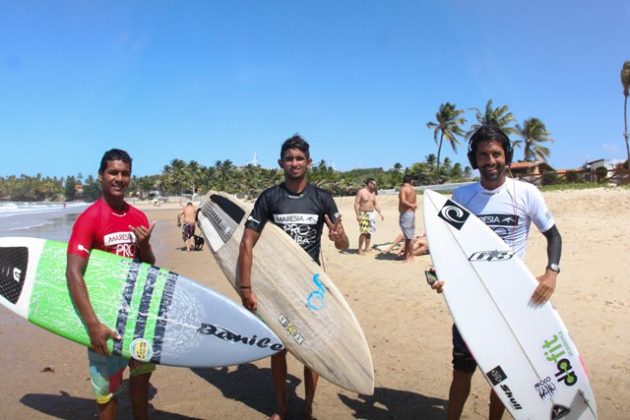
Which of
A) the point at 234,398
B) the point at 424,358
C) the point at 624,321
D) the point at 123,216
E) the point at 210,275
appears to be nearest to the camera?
the point at 123,216

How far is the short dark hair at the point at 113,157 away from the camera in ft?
8.23

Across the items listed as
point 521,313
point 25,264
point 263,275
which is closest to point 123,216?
point 25,264

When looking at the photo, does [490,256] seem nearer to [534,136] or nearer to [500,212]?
[500,212]

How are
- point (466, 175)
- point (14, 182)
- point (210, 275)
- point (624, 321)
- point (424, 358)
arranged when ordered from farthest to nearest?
point (14, 182) < point (466, 175) < point (210, 275) < point (624, 321) < point (424, 358)

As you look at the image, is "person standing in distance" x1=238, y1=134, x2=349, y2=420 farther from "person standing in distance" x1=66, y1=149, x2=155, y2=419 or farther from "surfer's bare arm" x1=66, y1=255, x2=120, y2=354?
"surfer's bare arm" x1=66, y1=255, x2=120, y2=354

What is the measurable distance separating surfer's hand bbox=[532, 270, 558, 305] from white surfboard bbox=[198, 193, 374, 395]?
106 centimetres

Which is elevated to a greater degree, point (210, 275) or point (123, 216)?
point (123, 216)

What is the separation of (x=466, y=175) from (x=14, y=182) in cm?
14385

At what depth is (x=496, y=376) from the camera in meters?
2.63

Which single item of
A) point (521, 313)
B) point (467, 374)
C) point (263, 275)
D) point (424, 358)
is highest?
point (263, 275)

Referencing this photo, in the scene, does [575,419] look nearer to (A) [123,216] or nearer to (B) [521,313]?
(B) [521,313]

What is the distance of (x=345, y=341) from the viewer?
2.91 m

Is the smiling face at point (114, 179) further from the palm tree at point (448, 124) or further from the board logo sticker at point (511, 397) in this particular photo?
the palm tree at point (448, 124)

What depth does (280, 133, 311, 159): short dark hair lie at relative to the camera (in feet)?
9.34
